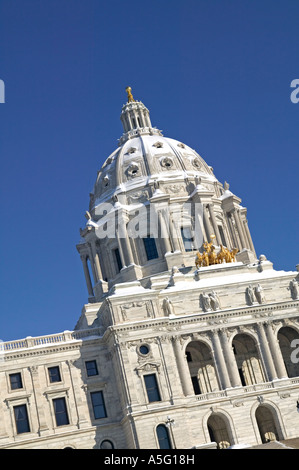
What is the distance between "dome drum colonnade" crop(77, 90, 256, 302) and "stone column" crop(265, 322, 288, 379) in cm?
1596

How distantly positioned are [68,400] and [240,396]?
16119mm

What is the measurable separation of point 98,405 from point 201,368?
11349mm

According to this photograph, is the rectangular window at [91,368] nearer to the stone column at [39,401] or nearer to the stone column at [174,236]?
the stone column at [39,401]

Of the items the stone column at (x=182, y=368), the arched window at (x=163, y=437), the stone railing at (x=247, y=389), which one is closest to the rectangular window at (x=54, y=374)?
the arched window at (x=163, y=437)

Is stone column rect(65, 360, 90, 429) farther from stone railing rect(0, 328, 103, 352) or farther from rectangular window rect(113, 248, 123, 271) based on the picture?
rectangular window rect(113, 248, 123, 271)

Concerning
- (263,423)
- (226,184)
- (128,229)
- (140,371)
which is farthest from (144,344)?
(226,184)

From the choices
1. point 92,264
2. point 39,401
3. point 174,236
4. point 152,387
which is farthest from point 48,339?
point 174,236

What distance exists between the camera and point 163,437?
58062 millimetres

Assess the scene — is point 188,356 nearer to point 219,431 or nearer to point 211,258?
point 219,431

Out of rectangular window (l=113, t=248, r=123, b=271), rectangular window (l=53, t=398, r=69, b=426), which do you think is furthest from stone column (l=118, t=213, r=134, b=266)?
rectangular window (l=53, t=398, r=69, b=426)

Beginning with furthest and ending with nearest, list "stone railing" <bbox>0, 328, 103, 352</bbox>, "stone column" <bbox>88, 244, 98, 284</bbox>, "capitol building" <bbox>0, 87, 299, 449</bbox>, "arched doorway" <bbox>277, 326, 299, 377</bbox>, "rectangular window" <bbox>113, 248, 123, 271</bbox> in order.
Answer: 1. "stone column" <bbox>88, 244, 98, 284</bbox>
2. "rectangular window" <bbox>113, 248, 123, 271</bbox>
3. "arched doorway" <bbox>277, 326, 299, 377</bbox>
4. "stone railing" <bbox>0, 328, 103, 352</bbox>
5. "capitol building" <bbox>0, 87, 299, 449</bbox>

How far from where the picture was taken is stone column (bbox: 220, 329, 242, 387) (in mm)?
63072

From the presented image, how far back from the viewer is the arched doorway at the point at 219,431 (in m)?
63.6

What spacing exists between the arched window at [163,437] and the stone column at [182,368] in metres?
4.53
